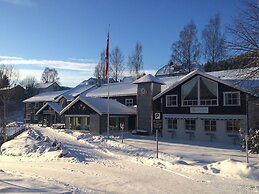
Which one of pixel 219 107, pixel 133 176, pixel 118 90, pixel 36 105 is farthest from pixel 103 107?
pixel 36 105

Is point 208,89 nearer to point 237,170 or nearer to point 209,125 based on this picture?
point 209,125

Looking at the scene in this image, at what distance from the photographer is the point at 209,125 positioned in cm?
3116

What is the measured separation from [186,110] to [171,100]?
2.29 metres

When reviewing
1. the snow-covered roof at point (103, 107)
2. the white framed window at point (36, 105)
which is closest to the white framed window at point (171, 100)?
the snow-covered roof at point (103, 107)

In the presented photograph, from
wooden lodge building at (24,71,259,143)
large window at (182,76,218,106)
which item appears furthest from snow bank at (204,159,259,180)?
large window at (182,76,218,106)

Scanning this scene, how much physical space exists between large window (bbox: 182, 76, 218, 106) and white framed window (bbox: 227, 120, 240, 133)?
7.62 ft

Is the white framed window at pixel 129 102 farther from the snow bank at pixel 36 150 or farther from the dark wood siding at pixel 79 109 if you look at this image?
the snow bank at pixel 36 150

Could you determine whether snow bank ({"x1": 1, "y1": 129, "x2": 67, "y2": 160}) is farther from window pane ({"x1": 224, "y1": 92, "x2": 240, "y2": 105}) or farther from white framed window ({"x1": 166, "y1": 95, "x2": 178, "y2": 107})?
window pane ({"x1": 224, "y1": 92, "x2": 240, "y2": 105})

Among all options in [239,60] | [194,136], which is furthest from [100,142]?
[239,60]

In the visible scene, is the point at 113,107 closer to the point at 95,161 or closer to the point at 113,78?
the point at 95,161

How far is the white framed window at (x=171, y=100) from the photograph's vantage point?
34.1 meters

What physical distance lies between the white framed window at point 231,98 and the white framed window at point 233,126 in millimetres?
1614

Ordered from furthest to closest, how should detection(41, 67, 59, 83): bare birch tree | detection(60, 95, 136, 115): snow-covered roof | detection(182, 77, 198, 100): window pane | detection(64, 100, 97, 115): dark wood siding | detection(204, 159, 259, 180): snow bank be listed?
detection(41, 67, 59, 83): bare birch tree < detection(64, 100, 97, 115): dark wood siding < detection(60, 95, 136, 115): snow-covered roof < detection(182, 77, 198, 100): window pane < detection(204, 159, 259, 180): snow bank

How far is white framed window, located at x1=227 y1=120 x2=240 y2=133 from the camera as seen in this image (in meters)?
29.1
